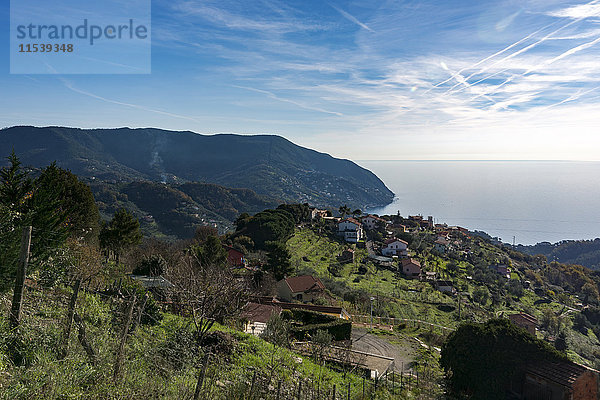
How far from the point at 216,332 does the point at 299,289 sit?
15.4m

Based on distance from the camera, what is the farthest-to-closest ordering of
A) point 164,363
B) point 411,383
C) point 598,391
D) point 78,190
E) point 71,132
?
1. point 71,132
2. point 78,190
3. point 598,391
4. point 411,383
5. point 164,363

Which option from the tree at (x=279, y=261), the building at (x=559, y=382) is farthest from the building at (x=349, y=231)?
the building at (x=559, y=382)

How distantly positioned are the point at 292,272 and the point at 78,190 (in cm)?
1560

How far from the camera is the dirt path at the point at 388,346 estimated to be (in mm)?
13681

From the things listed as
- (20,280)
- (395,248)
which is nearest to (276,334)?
(20,280)

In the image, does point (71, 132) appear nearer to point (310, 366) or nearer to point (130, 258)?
point (130, 258)

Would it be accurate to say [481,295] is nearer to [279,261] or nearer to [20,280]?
[279,261]

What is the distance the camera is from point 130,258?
67.6ft

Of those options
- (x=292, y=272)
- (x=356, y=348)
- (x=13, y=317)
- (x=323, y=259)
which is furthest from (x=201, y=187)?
(x=13, y=317)

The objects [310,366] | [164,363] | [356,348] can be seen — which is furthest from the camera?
[356,348]

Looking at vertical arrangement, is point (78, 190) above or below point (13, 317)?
above

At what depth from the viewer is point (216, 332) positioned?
27.4 feet

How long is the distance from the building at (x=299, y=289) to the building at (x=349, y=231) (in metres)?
32.3

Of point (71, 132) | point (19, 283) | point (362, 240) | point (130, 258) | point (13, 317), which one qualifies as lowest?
point (362, 240)
